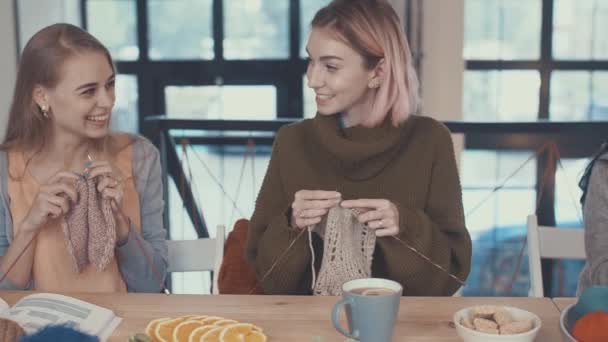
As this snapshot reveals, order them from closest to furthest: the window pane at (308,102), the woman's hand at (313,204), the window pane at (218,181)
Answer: the woman's hand at (313,204)
the window pane at (218,181)
the window pane at (308,102)

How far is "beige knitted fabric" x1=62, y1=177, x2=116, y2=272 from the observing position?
1.50 metres

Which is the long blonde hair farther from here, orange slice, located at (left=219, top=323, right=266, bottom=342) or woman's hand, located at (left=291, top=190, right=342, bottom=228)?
orange slice, located at (left=219, top=323, right=266, bottom=342)

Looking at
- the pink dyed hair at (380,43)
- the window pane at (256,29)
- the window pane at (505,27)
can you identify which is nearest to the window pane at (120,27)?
the window pane at (256,29)

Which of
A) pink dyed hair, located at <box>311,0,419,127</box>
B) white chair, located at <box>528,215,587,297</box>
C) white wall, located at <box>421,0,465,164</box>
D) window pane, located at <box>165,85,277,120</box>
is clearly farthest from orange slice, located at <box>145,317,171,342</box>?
window pane, located at <box>165,85,277,120</box>

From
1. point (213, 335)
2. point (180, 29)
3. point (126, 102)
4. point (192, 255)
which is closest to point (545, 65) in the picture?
point (180, 29)

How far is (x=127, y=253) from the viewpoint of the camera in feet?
5.44

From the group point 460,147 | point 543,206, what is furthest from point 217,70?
point 543,206

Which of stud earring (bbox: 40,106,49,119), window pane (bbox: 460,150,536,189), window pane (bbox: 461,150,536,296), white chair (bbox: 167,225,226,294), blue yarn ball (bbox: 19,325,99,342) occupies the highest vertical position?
stud earring (bbox: 40,106,49,119)

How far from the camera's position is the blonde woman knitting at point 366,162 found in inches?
62.0

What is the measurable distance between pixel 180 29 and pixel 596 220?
131 inches

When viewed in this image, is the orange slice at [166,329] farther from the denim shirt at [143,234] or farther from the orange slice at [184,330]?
the denim shirt at [143,234]

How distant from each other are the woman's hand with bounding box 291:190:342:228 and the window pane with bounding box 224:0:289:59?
307cm

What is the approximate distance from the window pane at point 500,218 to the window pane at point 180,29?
1738 millimetres

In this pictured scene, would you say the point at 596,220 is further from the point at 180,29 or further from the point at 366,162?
the point at 180,29
